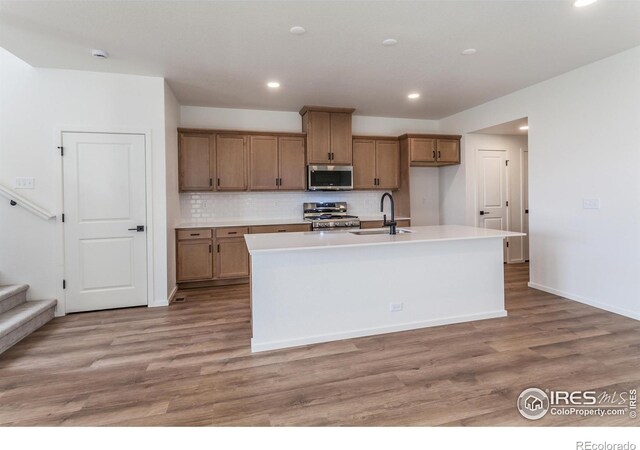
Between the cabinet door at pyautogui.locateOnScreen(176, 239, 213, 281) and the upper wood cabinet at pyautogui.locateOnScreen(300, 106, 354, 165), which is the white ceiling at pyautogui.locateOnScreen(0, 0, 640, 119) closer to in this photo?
the upper wood cabinet at pyautogui.locateOnScreen(300, 106, 354, 165)

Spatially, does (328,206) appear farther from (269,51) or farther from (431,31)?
(431,31)

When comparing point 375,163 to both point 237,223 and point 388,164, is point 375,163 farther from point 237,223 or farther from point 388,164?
point 237,223

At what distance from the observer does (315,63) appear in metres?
3.53

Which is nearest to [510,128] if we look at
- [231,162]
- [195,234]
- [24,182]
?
[231,162]

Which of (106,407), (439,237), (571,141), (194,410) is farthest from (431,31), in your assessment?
(106,407)

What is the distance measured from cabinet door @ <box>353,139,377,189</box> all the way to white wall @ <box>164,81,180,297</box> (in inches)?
107

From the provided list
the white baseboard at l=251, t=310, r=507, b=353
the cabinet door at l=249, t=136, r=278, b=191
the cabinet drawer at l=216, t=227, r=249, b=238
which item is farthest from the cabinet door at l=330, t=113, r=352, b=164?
the white baseboard at l=251, t=310, r=507, b=353

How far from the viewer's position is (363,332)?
2996 millimetres

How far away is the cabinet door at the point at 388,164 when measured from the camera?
570 centimetres

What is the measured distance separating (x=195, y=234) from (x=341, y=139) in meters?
2.65

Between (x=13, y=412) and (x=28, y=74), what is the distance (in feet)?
11.1

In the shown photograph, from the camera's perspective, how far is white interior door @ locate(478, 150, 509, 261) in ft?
18.7

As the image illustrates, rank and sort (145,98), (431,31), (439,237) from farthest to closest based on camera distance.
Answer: (145,98) → (439,237) → (431,31)
